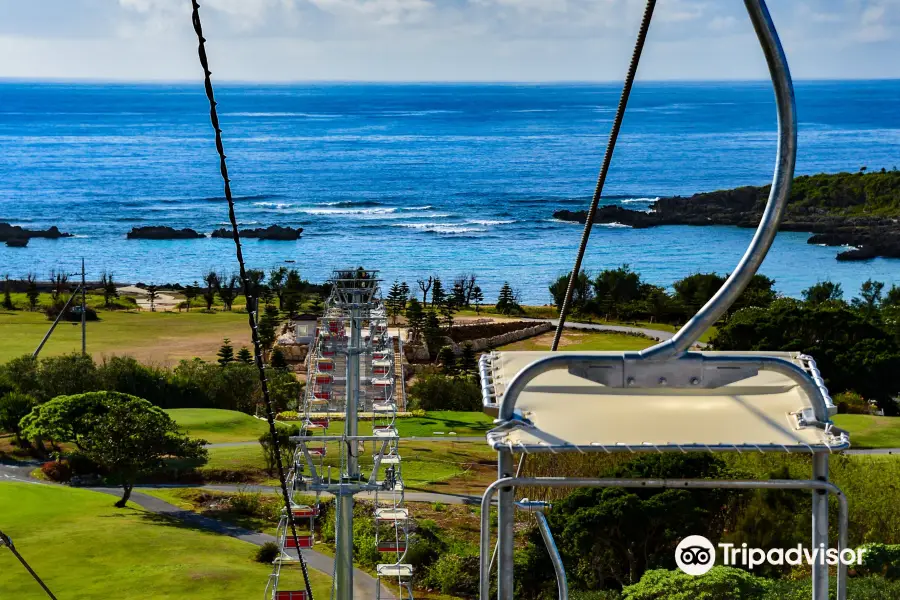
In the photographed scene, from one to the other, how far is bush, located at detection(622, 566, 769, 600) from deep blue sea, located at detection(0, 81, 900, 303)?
169ft

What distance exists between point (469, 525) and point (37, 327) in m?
28.8

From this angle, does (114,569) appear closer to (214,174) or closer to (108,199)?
(108,199)

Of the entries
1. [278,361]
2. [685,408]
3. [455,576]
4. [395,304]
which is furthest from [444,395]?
[685,408]

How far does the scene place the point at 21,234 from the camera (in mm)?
94250

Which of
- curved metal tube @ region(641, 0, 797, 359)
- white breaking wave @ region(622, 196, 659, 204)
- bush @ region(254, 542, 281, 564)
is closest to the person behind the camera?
curved metal tube @ region(641, 0, 797, 359)

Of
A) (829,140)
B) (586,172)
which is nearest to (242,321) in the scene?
(586,172)

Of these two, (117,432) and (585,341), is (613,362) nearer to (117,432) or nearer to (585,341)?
(117,432)

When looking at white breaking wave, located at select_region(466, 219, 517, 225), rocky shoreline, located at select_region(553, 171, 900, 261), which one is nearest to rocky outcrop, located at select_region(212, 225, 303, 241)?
white breaking wave, located at select_region(466, 219, 517, 225)

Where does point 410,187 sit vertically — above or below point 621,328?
above

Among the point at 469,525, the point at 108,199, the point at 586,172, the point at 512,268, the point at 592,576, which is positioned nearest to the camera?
the point at 592,576

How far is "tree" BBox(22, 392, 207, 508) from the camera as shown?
24.8 metres

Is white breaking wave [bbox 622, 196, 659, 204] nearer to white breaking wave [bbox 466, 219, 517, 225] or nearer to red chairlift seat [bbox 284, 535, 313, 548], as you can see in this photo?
white breaking wave [bbox 466, 219, 517, 225]

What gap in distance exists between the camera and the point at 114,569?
20.2 meters

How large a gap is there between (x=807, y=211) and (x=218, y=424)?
239 feet
